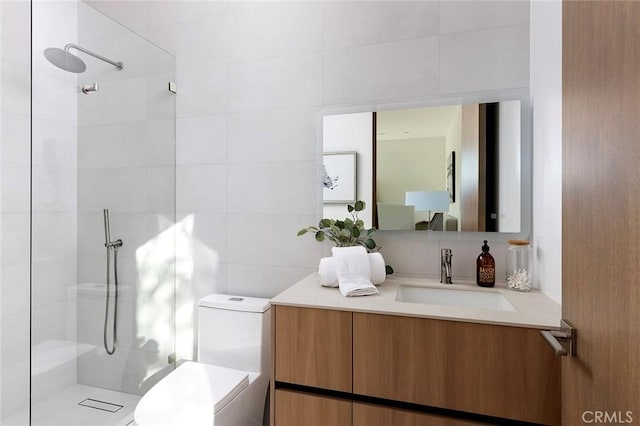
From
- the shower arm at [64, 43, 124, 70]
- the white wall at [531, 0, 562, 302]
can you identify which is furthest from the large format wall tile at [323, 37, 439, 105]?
the shower arm at [64, 43, 124, 70]

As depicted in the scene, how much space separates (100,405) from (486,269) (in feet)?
6.36

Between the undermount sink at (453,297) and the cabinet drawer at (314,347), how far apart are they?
32 cm

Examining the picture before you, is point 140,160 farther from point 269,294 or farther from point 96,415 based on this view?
point 96,415

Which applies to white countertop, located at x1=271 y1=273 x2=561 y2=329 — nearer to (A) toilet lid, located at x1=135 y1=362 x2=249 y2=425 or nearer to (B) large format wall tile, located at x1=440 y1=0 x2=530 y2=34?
(A) toilet lid, located at x1=135 y1=362 x2=249 y2=425

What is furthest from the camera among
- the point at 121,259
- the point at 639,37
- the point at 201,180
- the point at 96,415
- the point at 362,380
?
the point at 201,180

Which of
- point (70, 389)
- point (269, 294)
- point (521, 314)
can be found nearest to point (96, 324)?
point (70, 389)

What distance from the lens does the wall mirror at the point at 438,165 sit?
4.82 feet

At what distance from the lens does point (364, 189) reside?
167 cm

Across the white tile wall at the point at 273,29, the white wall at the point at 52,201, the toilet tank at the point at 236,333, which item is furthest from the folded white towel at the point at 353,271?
the white wall at the point at 52,201

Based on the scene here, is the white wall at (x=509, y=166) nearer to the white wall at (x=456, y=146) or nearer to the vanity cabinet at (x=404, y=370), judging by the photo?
the white wall at (x=456, y=146)

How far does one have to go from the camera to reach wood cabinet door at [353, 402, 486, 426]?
3.52 ft

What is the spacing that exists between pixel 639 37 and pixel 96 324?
82.7 inches

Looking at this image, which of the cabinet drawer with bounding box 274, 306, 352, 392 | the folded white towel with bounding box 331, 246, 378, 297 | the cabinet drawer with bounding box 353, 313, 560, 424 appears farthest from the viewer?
the folded white towel with bounding box 331, 246, 378, 297

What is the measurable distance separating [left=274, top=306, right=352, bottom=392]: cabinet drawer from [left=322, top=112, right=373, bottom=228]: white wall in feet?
1.95
